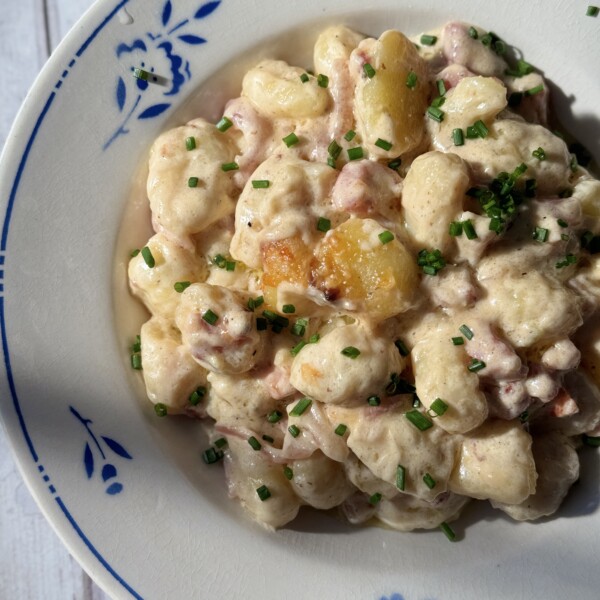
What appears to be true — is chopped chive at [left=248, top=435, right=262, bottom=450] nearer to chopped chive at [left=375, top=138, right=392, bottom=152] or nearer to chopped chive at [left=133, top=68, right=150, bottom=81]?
chopped chive at [left=375, top=138, right=392, bottom=152]

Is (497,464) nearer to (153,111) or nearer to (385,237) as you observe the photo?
(385,237)

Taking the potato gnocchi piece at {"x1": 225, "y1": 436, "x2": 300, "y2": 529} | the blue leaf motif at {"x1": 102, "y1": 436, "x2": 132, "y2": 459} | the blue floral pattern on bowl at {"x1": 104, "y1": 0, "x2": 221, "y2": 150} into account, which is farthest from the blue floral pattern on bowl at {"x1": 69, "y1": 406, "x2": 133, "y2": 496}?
the blue floral pattern on bowl at {"x1": 104, "y1": 0, "x2": 221, "y2": 150}

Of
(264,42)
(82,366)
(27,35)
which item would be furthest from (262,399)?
(27,35)

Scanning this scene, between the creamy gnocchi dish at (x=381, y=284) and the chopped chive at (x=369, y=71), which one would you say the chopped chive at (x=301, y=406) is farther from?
the chopped chive at (x=369, y=71)

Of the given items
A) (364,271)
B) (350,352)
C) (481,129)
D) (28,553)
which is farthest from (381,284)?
(28,553)

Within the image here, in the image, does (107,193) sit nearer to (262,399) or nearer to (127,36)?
(127,36)
